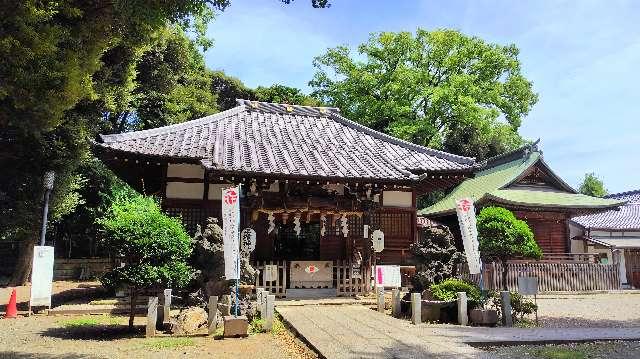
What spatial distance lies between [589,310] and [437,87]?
23.1 metres

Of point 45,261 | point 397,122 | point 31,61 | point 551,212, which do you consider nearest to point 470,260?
point 31,61

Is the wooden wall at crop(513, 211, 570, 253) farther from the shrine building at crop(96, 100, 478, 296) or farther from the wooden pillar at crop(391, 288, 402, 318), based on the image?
the wooden pillar at crop(391, 288, 402, 318)

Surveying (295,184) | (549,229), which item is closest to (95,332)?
(295,184)

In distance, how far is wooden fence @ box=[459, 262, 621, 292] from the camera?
61.6ft

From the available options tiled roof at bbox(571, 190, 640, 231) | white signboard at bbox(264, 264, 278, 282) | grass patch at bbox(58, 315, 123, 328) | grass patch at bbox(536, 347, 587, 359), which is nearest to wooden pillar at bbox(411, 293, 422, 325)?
grass patch at bbox(536, 347, 587, 359)

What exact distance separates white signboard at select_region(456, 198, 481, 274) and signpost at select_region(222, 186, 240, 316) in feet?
19.2

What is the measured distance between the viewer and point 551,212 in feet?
77.2

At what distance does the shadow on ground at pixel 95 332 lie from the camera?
9.39 metres

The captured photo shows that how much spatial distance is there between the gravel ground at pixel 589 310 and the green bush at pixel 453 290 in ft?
5.97

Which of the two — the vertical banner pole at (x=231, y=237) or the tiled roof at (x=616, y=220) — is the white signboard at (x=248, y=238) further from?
the tiled roof at (x=616, y=220)

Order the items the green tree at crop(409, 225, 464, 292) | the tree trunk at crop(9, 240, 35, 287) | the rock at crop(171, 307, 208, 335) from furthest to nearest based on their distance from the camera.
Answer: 1. the tree trunk at crop(9, 240, 35, 287)
2. the green tree at crop(409, 225, 464, 292)
3. the rock at crop(171, 307, 208, 335)

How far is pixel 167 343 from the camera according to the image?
876 cm

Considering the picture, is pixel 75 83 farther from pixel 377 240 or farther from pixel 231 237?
pixel 377 240

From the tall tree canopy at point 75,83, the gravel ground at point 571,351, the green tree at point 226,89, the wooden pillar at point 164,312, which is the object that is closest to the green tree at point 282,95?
the green tree at point 226,89
